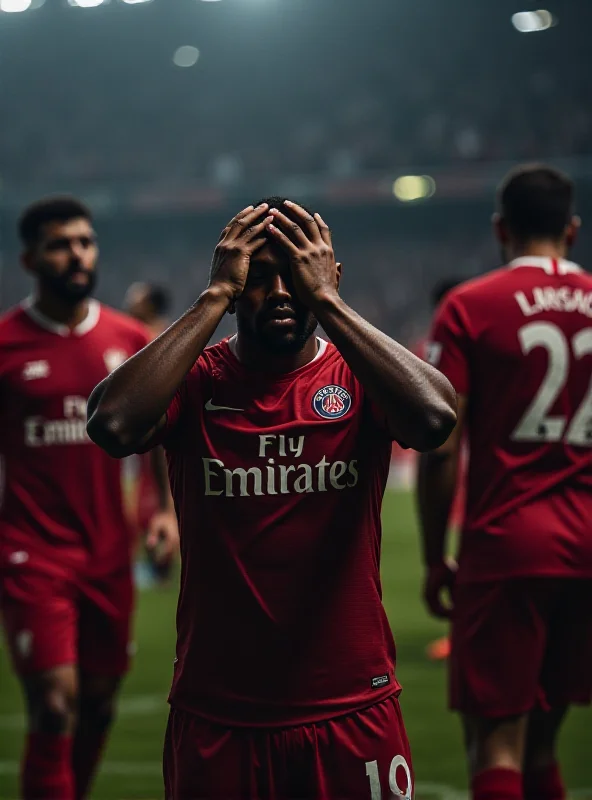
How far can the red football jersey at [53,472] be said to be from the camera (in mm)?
4246

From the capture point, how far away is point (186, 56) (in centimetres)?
2848

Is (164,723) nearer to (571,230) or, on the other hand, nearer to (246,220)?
(571,230)

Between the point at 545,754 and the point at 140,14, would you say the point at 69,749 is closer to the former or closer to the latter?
the point at 545,754

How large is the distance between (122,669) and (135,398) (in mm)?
2301

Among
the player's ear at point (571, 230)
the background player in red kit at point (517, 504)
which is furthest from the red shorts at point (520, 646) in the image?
the player's ear at point (571, 230)

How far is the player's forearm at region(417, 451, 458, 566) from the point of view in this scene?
3.58 m

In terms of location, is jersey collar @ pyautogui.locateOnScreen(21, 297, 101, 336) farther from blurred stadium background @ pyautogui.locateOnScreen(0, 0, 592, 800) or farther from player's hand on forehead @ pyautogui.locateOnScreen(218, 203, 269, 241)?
blurred stadium background @ pyautogui.locateOnScreen(0, 0, 592, 800)

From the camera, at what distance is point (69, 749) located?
13.0 ft

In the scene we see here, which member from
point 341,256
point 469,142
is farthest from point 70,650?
point 469,142

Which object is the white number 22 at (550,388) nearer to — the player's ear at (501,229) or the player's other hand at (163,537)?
the player's ear at (501,229)

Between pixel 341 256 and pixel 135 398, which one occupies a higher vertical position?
pixel 341 256

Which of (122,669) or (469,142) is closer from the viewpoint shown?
(122,669)

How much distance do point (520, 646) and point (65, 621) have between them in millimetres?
1504

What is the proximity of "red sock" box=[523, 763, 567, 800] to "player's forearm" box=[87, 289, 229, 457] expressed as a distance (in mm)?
1922
